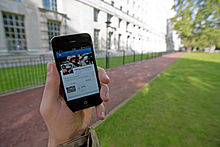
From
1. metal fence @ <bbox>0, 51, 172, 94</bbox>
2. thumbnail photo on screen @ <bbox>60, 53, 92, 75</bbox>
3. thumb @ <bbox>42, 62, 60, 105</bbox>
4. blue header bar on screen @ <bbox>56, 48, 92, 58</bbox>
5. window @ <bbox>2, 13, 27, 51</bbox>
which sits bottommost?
metal fence @ <bbox>0, 51, 172, 94</bbox>

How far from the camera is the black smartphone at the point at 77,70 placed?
3.74ft

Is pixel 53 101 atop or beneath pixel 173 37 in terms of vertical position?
beneath

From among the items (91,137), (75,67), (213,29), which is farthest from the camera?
(213,29)

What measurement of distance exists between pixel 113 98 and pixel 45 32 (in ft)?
33.4

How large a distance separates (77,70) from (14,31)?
1261cm

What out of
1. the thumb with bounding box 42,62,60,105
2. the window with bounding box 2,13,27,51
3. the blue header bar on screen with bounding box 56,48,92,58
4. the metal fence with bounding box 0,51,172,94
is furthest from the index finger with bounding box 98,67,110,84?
the window with bounding box 2,13,27,51

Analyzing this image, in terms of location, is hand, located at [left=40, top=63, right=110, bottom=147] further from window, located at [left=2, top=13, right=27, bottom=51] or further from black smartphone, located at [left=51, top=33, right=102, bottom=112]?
window, located at [left=2, top=13, right=27, bottom=51]

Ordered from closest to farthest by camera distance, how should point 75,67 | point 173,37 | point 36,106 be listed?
point 75,67 → point 36,106 → point 173,37

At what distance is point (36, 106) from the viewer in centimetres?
375

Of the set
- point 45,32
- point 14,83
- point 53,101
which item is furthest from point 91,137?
point 45,32

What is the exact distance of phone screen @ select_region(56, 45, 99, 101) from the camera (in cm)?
115

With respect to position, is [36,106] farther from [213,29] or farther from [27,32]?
[213,29]

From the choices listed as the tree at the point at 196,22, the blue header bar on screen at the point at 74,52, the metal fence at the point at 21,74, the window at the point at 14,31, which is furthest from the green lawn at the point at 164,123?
the tree at the point at 196,22

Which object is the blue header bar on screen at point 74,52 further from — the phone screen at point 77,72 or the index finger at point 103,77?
the index finger at point 103,77
